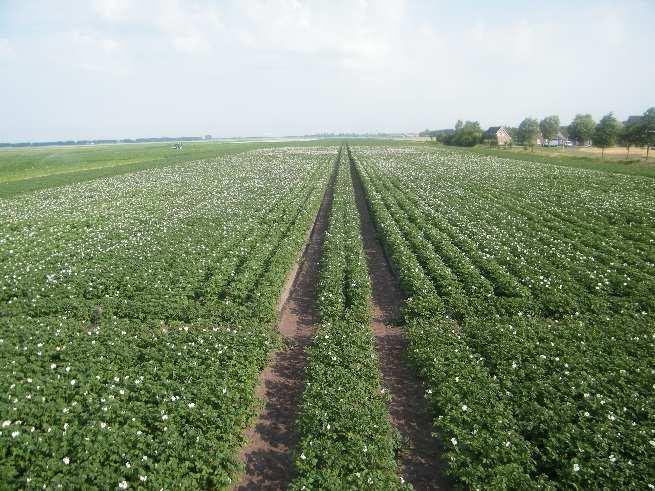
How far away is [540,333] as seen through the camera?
404 inches

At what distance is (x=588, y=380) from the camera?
8.28m

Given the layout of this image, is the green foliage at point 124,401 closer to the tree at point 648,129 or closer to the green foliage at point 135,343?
the green foliage at point 135,343

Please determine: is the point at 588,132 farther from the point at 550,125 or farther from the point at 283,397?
the point at 283,397

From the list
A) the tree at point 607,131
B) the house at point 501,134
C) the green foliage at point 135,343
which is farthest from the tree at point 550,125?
the green foliage at point 135,343

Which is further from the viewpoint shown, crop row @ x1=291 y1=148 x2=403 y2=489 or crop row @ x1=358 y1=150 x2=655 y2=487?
crop row @ x1=358 y1=150 x2=655 y2=487

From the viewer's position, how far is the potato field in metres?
6.47

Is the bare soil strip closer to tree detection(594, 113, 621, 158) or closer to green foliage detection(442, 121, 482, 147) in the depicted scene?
tree detection(594, 113, 621, 158)

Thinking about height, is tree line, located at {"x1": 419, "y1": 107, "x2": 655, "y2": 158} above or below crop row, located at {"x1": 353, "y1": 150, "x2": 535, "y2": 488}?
above

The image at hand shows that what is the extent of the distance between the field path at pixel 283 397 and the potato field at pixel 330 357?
0.05 m

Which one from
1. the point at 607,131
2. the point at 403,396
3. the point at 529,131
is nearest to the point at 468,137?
the point at 529,131

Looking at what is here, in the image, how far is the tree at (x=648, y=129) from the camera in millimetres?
54656

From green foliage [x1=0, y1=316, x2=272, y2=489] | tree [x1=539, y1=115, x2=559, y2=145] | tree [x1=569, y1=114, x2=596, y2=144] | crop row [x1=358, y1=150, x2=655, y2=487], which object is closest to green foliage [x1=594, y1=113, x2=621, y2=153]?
tree [x1=569, y1=114, x2=596, y2=144]

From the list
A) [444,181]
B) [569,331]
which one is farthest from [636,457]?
[444,181]

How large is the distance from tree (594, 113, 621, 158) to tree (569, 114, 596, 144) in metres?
12.5
